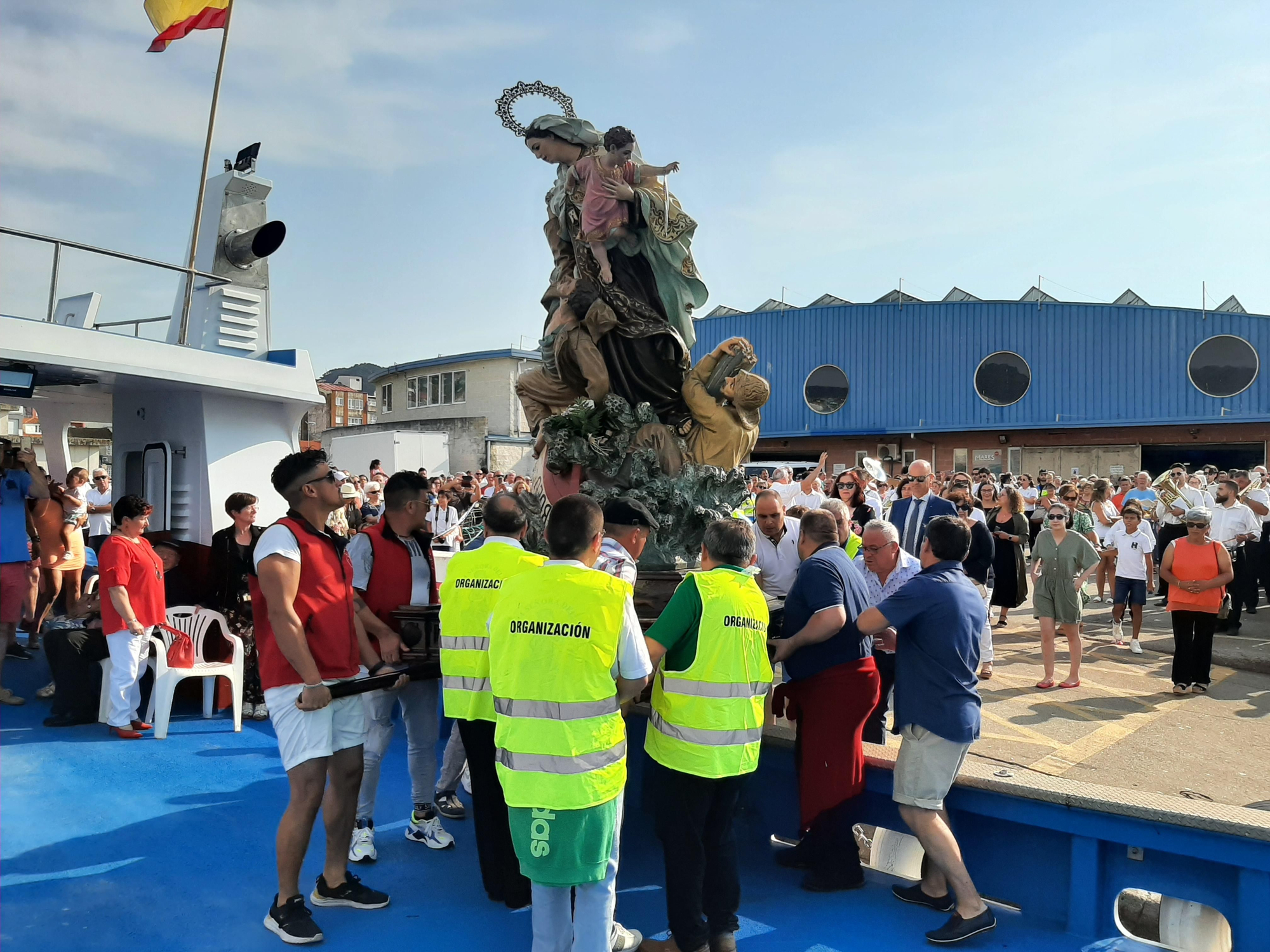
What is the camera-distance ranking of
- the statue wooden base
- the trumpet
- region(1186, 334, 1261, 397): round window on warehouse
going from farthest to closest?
1. region(1186, 334, 1261, 397): round window on warehouse
2. the trumpet
3. the statue wooden base

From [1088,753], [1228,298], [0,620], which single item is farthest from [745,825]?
[1228,298]

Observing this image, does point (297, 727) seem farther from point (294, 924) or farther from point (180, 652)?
point (180, 652)

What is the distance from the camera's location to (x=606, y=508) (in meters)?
3.52

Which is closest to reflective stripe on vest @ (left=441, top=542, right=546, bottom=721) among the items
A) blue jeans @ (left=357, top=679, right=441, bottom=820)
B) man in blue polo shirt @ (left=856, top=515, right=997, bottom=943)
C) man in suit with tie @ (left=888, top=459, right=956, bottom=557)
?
blue jeans @ (left=357, top=679, right=441, bottom=820)

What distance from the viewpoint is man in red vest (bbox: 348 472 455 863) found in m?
4.34

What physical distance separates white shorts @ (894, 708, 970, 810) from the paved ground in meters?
0.50

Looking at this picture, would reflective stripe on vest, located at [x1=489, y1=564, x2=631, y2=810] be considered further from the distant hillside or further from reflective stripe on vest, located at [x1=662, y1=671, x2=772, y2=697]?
the distant hillside

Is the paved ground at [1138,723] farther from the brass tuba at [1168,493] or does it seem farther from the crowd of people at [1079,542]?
the brass tuba at [1168,493]

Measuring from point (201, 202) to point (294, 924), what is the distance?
781cm

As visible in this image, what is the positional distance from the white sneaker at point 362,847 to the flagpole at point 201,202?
5692 mm

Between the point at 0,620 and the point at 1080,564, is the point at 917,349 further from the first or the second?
the point at 0,620

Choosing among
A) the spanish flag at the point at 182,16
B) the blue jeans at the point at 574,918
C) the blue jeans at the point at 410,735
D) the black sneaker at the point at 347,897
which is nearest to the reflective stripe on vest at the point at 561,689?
the blue jeans at the point at 574,918

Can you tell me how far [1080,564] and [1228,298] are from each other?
82.9 ft

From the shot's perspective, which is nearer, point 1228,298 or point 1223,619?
point 1223,619
